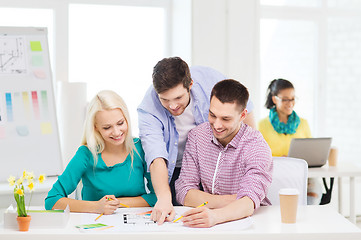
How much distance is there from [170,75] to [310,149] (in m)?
1.90

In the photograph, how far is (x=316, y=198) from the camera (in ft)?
13.1

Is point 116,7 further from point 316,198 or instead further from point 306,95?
point 316,198

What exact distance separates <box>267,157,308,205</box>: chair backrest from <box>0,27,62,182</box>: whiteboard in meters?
1.53

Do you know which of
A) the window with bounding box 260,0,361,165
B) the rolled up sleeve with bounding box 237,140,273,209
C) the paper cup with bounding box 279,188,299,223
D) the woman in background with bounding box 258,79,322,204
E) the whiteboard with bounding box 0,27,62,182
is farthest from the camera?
the window with bounding box 260,0,361,165

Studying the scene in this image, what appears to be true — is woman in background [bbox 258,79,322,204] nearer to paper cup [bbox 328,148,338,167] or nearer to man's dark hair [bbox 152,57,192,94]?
paper cup [bbox 328,148,338,167]

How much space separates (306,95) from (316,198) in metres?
1.65

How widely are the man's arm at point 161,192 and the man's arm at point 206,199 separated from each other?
0.10 meters

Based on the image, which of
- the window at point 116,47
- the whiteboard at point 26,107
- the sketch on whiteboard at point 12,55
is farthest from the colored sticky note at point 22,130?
the window at point 116,47

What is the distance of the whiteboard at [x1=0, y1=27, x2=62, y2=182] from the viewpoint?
10.5ft

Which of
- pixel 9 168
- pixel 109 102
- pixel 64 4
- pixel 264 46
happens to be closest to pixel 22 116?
pixel 9 168

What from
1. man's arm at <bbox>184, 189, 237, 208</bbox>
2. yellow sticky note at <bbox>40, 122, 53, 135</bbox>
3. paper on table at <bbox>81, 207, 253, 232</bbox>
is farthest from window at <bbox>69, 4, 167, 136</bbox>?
paper on table at <bbox>81, 207, 253, 232</bbox>

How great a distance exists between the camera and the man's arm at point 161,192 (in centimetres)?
189

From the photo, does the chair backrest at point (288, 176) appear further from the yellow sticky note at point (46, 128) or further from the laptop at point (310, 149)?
the yellow sticky note at point (46, 128)

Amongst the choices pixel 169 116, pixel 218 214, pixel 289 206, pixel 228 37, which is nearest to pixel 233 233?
pixel 218 214
